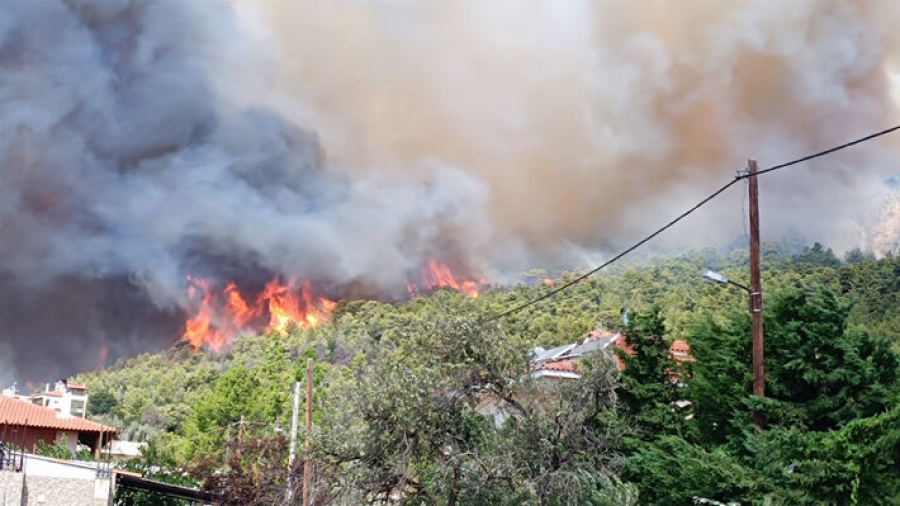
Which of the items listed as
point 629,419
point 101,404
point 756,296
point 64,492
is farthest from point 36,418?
point 101,404

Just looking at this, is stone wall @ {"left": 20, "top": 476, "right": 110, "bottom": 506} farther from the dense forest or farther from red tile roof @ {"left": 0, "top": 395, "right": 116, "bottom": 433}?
red tile roof @ {"left": 0, "top": 395, "right": 116, "bottom": 433}

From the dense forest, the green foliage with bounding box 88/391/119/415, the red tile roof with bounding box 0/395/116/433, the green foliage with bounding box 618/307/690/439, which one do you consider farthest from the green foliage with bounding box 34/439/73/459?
the green foliage with bounding box 88/391/119/415

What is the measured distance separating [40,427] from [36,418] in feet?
2.36

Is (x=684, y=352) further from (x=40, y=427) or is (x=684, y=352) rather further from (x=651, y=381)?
(x=40, y=427)

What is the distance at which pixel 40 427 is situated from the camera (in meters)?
34.2

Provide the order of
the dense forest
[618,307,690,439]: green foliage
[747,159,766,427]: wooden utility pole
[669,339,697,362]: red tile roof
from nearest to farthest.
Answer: the dense forest → [747,159,766,427]: wooden utility pole → [618,307,690,439]: green foliage → [669,339,697,362]: red tile roof

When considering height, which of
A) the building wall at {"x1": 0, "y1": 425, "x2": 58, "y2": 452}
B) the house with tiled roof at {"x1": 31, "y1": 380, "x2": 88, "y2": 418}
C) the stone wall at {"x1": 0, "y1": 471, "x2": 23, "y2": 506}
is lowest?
the stone wall at {"x1": 0, "y1": 471, "x2": 23, "y2": 506}

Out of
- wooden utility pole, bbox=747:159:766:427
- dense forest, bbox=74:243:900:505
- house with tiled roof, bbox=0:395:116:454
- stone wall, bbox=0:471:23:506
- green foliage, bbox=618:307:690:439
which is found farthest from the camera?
house with tiled roof, bbox=0:395:116:454

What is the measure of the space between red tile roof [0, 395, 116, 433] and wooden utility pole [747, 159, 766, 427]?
2818cm

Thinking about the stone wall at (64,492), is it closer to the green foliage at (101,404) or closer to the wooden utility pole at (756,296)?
the wooden utility pole at (756,296)

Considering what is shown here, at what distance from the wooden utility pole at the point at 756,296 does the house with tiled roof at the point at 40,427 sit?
2829 centimetres

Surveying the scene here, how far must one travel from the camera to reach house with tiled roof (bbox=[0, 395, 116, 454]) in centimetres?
3238

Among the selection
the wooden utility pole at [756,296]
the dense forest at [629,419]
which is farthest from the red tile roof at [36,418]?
the wooden utility pole at [756,296]

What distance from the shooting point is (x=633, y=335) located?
1744cm
